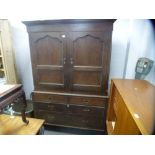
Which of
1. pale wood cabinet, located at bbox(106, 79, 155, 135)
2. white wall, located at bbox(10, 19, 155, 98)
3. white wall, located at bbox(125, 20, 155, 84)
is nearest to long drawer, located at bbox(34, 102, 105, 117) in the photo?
pale wood cabinet, located at bbox(106, 79, 155, 135)

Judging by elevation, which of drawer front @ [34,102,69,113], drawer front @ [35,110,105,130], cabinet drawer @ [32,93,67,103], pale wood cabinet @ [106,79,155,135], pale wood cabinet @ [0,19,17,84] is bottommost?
drawer front @ [35,110,105,130]

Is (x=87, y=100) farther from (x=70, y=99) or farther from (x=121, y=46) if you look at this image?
(x=121, y=46)

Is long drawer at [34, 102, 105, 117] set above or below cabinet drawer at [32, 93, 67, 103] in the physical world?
below

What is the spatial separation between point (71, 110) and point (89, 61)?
0.72 metres

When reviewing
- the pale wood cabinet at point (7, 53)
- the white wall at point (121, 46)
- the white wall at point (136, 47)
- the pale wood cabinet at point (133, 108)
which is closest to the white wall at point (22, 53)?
the white wall at point (121, 46)

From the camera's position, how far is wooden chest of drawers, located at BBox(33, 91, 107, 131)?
1.63 meters

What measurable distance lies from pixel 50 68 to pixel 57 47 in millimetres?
292

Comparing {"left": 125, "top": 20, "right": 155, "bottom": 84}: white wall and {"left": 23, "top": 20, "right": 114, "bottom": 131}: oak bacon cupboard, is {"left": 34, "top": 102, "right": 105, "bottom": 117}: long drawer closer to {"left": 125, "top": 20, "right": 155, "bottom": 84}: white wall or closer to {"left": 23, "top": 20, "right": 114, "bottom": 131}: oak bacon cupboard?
{"left": 23, "top": 20, "right": 114, "bottom": 131}: oak bacon cupboard

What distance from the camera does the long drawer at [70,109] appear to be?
1.64m

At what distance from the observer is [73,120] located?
175 cm

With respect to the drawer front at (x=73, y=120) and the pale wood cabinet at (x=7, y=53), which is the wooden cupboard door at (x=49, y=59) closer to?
the drawer front at (x=73, y=120)

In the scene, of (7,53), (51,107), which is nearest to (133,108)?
(51,107)

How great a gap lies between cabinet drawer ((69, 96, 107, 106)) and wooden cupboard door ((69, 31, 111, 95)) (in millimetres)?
98
